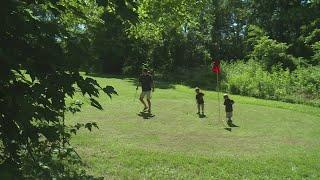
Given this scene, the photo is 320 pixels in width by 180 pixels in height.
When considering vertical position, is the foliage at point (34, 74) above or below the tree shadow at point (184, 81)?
above

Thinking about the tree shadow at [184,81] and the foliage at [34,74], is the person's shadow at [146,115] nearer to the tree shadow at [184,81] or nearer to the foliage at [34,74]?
the foliage at [34,74]

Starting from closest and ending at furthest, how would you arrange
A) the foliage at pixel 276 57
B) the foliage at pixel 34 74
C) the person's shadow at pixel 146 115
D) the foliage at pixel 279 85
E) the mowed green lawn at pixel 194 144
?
the foliage at pixel 34 74
the mowed green lawn at pixel 194 144
the person's shadow at pixel 146 115
the foliage at pixel 279 85
the foliage at pixel 276 57

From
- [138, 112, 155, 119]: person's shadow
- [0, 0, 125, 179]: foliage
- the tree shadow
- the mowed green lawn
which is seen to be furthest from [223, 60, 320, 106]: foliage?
[0, 0, 125, 179]: foliage

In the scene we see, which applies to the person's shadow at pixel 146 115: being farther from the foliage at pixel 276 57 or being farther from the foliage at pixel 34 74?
the foliage at pixel 276 57

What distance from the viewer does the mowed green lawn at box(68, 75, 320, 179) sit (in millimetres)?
11359

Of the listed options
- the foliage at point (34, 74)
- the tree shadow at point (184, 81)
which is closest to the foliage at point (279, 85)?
the tree shadow at point (184, 81)

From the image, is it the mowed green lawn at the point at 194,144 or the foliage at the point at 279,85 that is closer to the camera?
the mowed green lawn at the point at 194,144

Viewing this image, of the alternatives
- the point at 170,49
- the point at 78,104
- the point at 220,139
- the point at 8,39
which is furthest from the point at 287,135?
the point at 170,49

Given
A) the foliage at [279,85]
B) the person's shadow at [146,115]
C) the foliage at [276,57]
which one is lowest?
the person's shadow at [146,115]

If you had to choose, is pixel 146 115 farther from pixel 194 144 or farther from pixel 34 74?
pixel 34 74

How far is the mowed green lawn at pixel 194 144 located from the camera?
37.3 feet

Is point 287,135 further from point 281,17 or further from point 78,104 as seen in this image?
point 281,17

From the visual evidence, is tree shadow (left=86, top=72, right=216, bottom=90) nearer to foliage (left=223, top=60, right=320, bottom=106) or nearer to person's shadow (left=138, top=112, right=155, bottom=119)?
foliage (left=223, top=60, right=320, bottom=106)

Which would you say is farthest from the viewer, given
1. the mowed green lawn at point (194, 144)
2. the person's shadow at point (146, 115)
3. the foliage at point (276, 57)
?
the foliage at point (276, 57)
